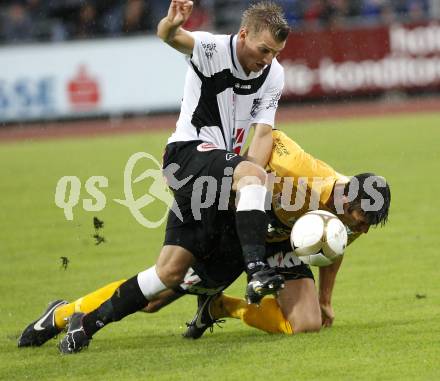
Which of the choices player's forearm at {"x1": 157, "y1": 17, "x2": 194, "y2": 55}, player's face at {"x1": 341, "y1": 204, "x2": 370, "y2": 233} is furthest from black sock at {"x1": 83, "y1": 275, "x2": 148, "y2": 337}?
player's forearm at {"x1": 157, "y1": 17, "x2": 194, "y2": 55}

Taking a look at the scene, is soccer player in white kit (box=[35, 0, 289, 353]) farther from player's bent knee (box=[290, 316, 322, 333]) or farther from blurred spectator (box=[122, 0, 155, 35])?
blurred spectator (box=[122, 0, 155, 35])

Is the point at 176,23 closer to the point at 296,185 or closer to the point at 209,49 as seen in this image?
the point at 209,49

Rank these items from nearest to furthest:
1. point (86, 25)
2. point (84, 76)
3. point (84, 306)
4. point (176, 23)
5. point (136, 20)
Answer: point (176, 23)
point (84, 306)
point (84, 76)
point (136, 20)
point (86, 25)

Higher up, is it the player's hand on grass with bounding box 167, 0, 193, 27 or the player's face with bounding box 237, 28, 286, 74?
the player's hand on grass with bounding box 167, 0, 193, 27

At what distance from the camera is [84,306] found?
6.26 m

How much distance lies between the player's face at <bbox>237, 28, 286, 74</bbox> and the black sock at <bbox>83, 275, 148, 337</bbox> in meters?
1.44

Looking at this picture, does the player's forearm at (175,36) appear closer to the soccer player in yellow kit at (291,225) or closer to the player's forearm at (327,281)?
the soccer player in yellow kit at (291,225)

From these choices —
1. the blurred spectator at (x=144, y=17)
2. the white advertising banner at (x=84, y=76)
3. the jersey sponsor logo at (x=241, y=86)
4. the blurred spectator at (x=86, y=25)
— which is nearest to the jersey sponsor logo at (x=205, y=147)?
the jersey sponsor logo at (x=241, y=86)

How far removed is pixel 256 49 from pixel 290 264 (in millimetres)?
1343

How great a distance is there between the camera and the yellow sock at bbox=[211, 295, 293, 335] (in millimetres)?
6199

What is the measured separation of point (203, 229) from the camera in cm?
593

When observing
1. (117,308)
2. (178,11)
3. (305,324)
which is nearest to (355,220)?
(305,324)

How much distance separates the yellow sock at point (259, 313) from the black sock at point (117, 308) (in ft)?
2.21

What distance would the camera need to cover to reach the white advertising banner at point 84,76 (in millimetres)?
20328
